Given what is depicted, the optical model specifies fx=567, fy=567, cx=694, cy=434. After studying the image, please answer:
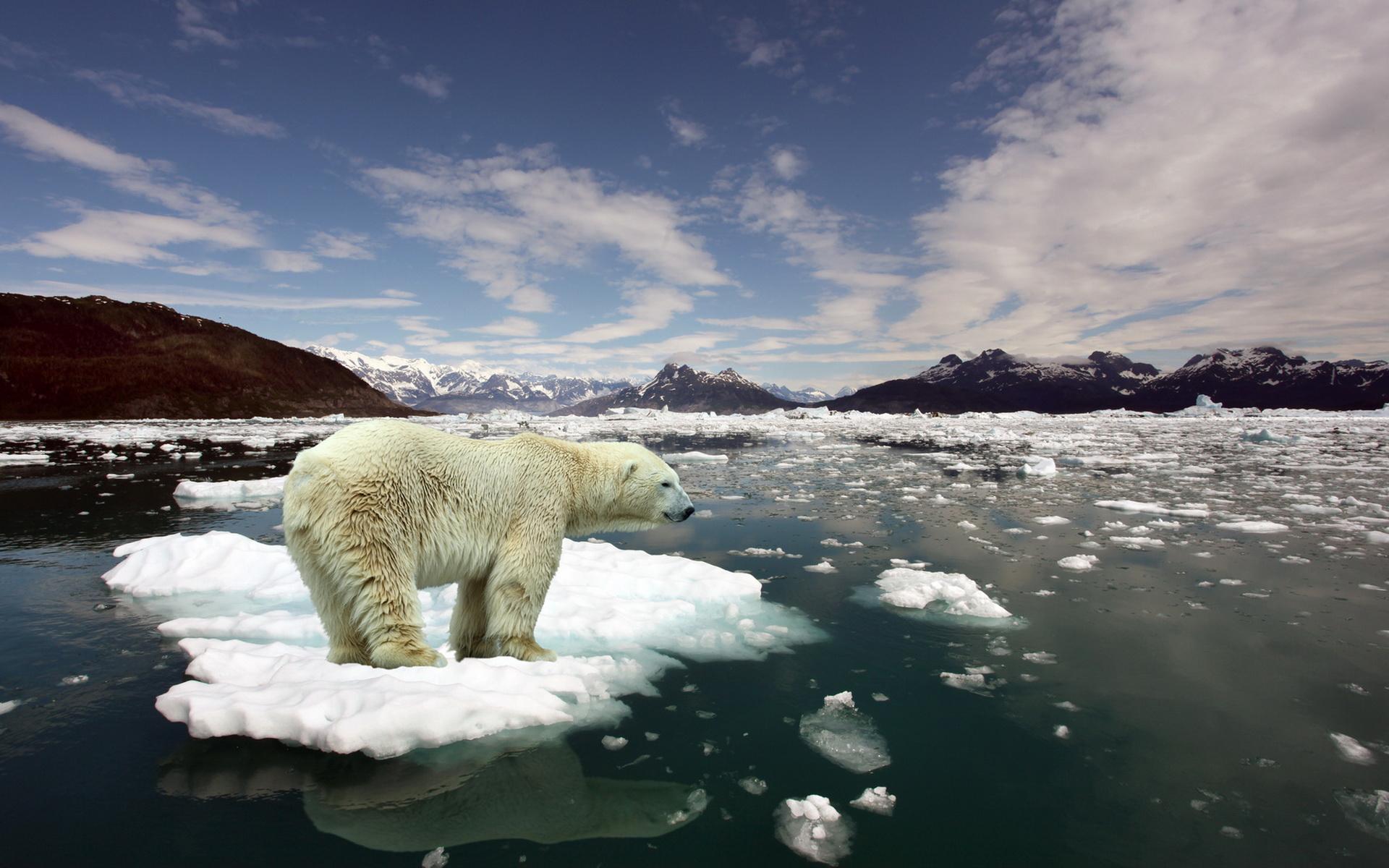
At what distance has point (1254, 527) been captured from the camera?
33.3ft

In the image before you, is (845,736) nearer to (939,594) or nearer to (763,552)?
(939,594)

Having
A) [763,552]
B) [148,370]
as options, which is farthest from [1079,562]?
[148,370]

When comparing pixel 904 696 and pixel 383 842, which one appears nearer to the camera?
pixel 383 842

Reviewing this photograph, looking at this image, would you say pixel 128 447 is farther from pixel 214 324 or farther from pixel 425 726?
pixel 214 324

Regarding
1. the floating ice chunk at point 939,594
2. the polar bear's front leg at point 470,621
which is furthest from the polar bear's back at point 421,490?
the floating ice chunk at point 939,594

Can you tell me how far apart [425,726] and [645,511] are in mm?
2256

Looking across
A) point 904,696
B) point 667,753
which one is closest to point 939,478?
point 904,696

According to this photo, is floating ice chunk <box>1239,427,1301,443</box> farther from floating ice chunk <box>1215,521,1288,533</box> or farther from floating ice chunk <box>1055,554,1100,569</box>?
floating ice chunk <box>1055,554,1100,569</box>

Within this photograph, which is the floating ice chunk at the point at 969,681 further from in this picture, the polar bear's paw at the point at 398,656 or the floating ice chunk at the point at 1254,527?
the floating ice chunk at the point at 1254,527

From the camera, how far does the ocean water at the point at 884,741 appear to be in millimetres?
2771

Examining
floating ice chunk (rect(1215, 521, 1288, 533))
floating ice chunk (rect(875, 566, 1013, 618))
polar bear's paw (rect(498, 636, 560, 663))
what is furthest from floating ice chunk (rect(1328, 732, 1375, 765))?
floating ice chunk (rect(1215, 521, 1288, 533))

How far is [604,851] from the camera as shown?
2.68 meters

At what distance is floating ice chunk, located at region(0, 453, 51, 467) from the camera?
68.9 ft

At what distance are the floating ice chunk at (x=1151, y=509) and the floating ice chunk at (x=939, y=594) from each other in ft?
24.4
